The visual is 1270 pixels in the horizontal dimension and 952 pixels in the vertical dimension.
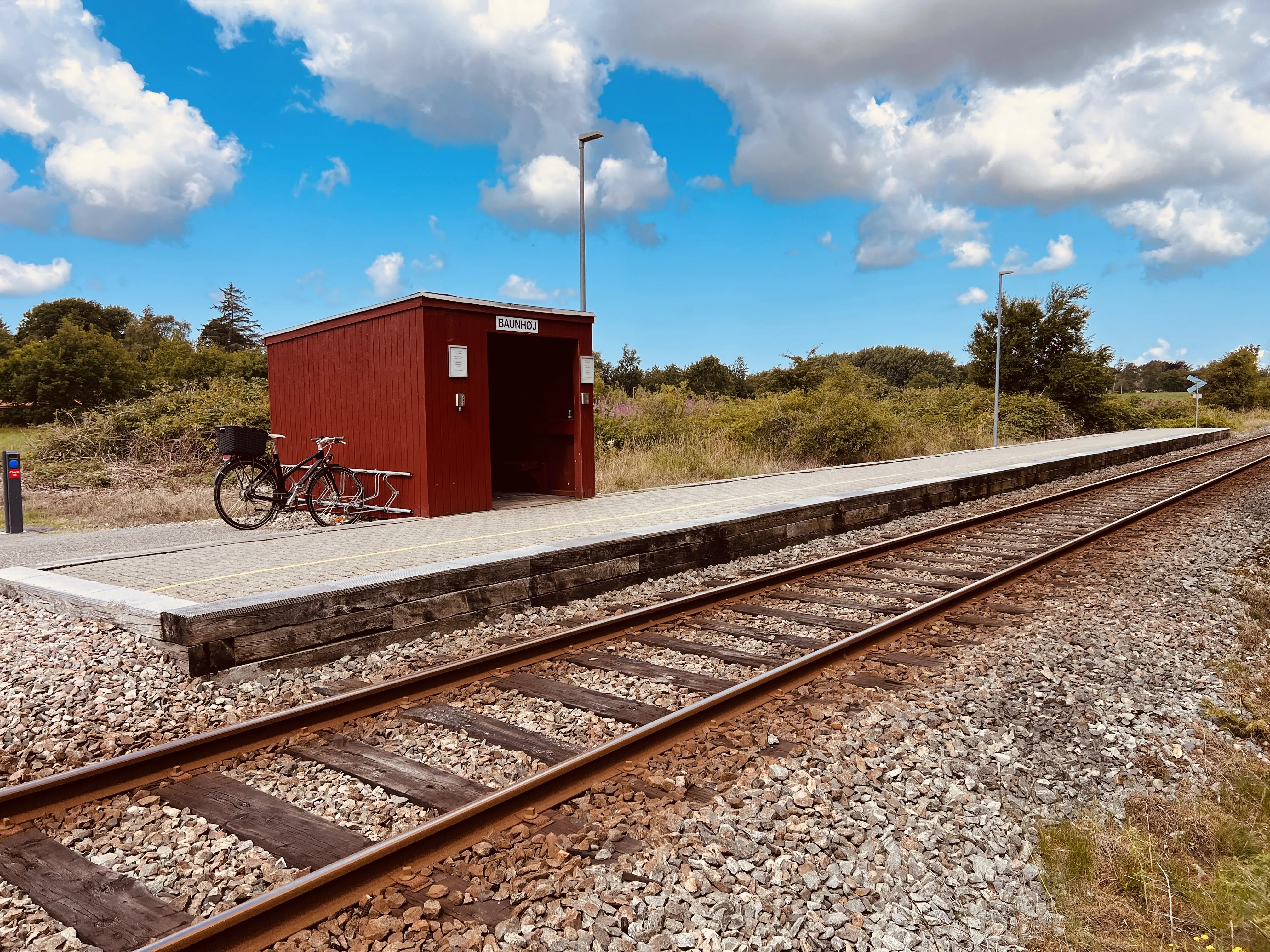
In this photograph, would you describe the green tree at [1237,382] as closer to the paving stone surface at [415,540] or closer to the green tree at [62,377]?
the paving stone surface at [415,540]

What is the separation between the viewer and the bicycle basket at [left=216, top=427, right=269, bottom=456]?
34.2 ft

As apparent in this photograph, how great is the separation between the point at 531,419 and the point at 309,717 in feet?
29.7

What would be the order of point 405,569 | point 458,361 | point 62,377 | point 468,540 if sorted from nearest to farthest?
point 405,569, point 468,540, point 458,361, point 62,377

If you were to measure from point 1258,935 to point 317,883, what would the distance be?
10.3 ft

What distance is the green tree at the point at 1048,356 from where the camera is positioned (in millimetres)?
36188

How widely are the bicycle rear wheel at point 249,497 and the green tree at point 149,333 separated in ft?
129

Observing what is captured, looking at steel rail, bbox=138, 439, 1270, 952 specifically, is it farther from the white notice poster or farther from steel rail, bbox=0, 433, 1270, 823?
the white notice poster

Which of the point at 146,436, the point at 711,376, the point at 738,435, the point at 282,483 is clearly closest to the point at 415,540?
the point at 282,483

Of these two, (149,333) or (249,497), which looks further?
(149,333)

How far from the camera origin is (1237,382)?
5856cm

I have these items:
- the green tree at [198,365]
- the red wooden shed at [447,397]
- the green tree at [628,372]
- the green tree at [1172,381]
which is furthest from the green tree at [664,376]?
the green tree at [1172,381]

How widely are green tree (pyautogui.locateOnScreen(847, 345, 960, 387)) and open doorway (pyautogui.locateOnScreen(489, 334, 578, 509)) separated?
7668 centimetres

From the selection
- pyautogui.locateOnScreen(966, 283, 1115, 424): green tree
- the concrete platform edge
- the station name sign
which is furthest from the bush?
pyautogui.locateOnScreen(966, 283, 1115, 424): green tree

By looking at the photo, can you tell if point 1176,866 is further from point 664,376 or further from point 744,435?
point 664,376
